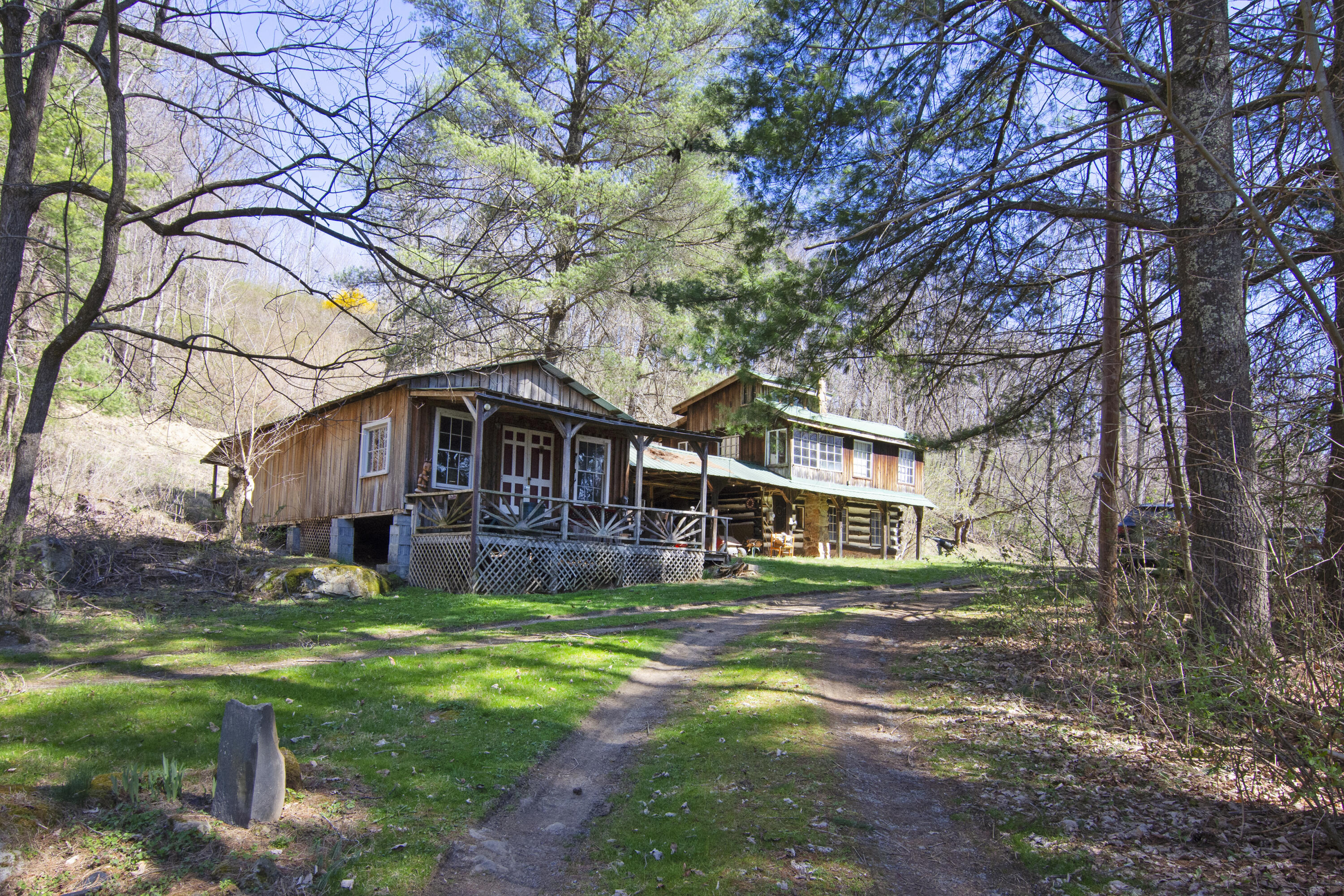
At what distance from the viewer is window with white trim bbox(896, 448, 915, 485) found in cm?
3434

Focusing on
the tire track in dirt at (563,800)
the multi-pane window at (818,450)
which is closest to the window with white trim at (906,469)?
the multi-pane window at (818,450)

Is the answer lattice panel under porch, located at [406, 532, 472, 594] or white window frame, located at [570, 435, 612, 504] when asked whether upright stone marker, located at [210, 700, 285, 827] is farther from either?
white window frame, located at [570, 435, 612, 504]

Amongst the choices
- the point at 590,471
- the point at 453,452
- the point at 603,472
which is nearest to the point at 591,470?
the point at 590,471

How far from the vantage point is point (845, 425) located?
103 ft

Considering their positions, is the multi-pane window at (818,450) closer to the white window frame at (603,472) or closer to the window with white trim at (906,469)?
the window with white trim at (906,469)

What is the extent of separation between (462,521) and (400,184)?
11.4 meters

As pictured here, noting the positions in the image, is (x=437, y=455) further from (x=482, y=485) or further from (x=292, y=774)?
(x=292, y=774)

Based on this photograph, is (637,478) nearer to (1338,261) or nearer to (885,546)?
(1338,261)

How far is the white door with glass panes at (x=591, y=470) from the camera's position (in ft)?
68.5

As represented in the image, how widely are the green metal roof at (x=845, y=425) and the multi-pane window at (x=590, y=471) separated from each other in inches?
288

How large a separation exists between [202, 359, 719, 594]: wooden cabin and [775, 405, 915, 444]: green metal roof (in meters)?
7.80

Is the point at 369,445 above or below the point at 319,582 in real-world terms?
above

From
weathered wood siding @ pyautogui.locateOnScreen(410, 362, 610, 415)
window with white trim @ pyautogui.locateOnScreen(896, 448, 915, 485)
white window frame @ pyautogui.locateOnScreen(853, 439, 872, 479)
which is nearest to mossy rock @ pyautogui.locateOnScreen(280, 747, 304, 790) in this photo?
weathered wood siding @ pyautogui.locateOnScreen(410, 362, 610, 415)

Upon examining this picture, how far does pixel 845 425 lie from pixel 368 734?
87.9 ft
